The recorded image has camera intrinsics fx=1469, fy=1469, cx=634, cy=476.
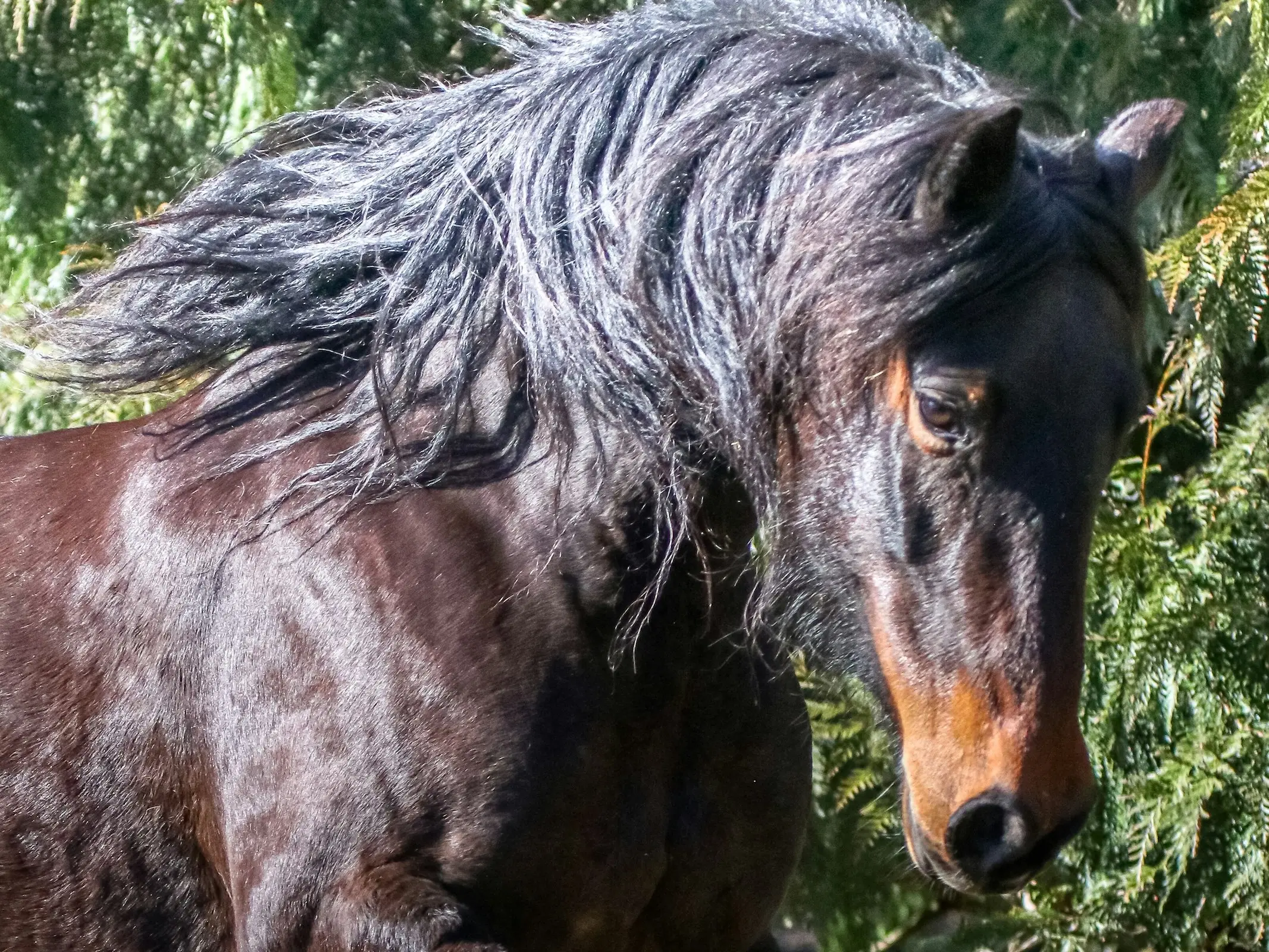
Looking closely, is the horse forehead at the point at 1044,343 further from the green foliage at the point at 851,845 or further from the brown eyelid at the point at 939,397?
the green foliage at the point at 851,845

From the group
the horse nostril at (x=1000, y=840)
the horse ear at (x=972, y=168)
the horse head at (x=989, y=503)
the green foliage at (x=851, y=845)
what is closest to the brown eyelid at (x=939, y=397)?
the horse head at (x=989, y=503)

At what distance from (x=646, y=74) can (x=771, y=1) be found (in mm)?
237

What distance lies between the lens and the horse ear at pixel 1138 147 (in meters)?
1.97

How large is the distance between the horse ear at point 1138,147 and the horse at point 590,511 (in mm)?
12

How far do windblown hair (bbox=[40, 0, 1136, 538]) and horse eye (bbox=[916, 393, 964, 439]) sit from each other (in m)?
0.09

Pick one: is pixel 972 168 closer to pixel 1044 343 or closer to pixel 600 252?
pixel 1044 343

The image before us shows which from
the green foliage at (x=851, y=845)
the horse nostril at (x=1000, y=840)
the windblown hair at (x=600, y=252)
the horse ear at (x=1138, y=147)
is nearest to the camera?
the horse nostril at (x=1000, y=840)

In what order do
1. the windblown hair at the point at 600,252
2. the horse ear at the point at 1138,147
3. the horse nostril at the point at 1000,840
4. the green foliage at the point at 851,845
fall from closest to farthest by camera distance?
the horse nostril at the point at 1000,840
the windblown hair at the point at 600,252
the horse ear at the point at 1138,147
the green foliage at the point at 851,845

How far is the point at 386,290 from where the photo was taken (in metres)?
2.12

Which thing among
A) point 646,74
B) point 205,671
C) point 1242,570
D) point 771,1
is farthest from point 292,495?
point 1242,570

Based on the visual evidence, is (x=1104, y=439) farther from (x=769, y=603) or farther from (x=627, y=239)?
(x=627, y=239)

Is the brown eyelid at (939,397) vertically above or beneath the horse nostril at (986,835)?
above

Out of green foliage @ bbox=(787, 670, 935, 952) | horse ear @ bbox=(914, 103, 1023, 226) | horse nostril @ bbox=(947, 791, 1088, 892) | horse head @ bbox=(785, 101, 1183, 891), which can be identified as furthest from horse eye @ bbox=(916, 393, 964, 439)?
green foliage @ bbox=(787, 670, 935, 952)

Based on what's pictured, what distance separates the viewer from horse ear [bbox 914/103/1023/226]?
167 centimetres
